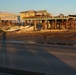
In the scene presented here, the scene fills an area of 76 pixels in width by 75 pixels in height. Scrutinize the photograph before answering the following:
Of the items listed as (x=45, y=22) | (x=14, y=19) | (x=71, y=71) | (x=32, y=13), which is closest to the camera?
(x=71, y=71)

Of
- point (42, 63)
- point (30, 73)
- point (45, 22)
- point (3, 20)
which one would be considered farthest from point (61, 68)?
point (3, 20)

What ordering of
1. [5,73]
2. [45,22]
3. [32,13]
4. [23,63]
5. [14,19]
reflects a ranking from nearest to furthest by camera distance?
[5,73]
[23,63]
[45,22]
[32,13]
[14,19]

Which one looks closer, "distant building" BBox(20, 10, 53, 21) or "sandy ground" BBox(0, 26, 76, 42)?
"sandy ground" BBox(0, 26, 76, 42)

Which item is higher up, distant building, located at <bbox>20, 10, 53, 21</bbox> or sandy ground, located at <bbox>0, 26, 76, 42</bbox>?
distant building, located at <bbox>20, 10, 53, 21</bbox>

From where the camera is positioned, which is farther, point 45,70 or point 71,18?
point 71,18

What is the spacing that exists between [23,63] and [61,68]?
2.27 meters

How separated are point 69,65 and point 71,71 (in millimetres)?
1356

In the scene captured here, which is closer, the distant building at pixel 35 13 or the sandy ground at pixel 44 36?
the sandy ground at pixel 44 36

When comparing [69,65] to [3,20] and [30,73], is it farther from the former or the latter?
[3,20]

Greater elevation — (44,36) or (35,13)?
(35,13)

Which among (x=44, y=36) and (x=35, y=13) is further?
(x=35, y=13)

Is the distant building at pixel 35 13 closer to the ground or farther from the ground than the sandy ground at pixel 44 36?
farther from the ground

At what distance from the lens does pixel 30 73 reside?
8.99 metres

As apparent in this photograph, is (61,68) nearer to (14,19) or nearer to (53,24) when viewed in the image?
(53,24)
